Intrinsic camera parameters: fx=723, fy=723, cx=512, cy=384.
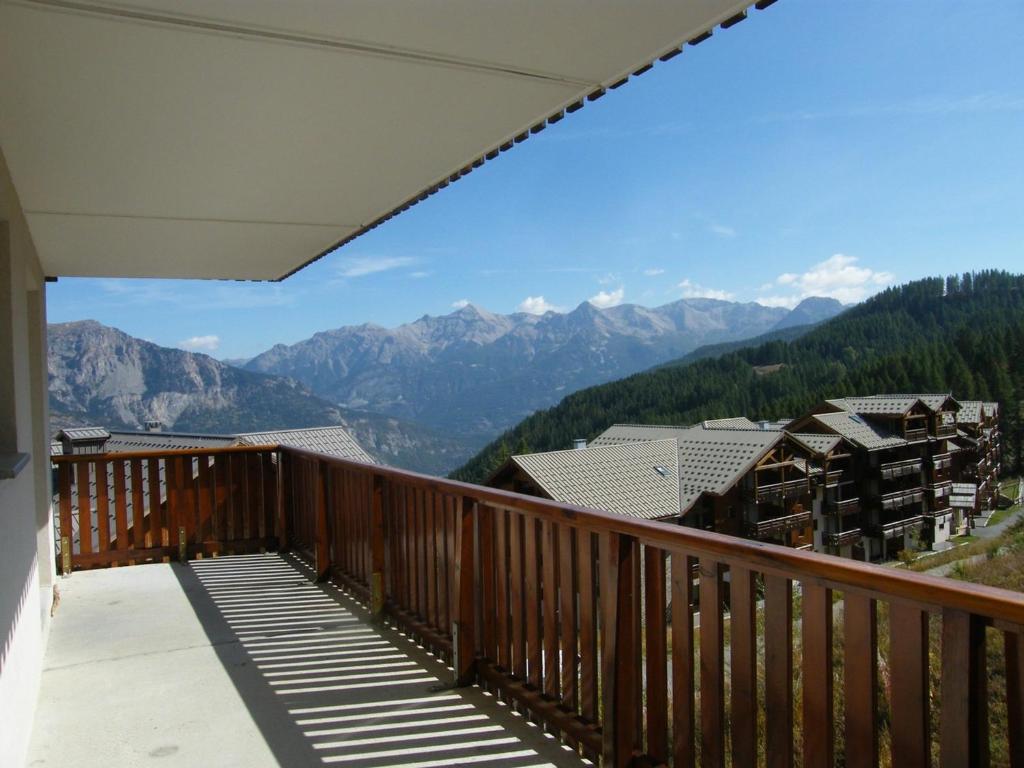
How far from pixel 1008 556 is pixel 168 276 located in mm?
18604

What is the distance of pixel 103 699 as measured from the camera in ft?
9.87

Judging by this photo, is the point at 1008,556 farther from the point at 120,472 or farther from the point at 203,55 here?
the point at 203,55

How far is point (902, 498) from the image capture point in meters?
46.6

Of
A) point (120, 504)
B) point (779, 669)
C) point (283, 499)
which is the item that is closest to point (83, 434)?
point (120, 504)

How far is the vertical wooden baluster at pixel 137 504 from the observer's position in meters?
5.54

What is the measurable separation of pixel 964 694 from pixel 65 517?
5.71 meters

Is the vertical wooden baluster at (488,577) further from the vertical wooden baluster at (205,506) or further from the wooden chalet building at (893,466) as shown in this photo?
the wooden chalet building at (893,466)

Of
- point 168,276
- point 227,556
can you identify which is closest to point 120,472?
point 227,556

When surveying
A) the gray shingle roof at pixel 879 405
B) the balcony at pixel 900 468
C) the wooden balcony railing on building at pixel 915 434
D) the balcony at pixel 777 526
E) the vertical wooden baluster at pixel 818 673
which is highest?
the vertical wooden baluster at pixel 818 673

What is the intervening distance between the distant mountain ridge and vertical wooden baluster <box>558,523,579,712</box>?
11921cm

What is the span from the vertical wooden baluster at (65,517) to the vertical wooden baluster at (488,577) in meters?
3.86

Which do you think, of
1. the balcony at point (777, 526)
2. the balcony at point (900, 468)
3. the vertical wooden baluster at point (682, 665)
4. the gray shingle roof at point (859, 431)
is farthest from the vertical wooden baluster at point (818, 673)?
the balcony at point (900, 468)

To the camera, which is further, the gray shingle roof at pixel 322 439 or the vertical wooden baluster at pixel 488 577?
the gray shingle roof at pixel 322 439

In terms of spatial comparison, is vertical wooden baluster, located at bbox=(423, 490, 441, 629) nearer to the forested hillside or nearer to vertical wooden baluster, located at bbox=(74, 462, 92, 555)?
vertical wooden baluster, located at bbox=(74, 462, 92, 555)
